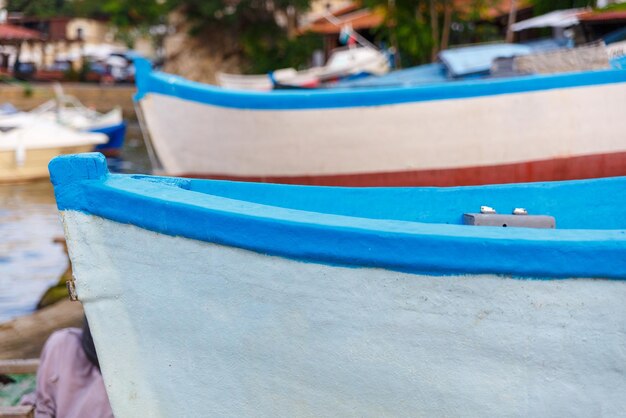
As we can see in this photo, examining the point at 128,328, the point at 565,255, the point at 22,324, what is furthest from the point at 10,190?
the point at 565,255

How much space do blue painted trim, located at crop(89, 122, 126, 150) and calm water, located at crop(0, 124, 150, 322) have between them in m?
3.59

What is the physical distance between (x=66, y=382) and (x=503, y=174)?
3.97 m

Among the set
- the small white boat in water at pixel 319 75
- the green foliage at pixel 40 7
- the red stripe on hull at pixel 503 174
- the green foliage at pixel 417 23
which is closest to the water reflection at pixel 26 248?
the red stripe on hull at pixel 503 174

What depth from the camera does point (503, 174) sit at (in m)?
6.49

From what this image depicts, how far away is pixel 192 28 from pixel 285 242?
95.6ft

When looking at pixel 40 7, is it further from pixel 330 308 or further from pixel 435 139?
pixel 330 308

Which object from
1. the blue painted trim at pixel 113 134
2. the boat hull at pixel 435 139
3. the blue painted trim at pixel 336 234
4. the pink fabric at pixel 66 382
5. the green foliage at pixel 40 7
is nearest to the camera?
the blue painted trim at pixel 336 234

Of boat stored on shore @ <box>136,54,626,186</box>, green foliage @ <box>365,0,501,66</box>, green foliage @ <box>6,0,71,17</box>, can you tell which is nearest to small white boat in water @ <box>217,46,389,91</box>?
green foliage @ <box>365,0,501,66</box>

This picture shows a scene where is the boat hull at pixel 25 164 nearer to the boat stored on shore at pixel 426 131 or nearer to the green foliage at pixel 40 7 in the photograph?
A: the boat stored on shore at pixel 426 131

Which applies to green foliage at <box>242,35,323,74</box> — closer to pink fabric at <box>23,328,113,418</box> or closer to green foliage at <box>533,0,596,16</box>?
green foliage at <box>533,0,596,16</box>

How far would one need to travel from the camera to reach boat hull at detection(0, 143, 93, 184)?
1505 cm

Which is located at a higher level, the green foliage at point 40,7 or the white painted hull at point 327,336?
Answer: the green foliage at point 40,7

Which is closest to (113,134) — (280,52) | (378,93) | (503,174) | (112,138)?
(112,138)

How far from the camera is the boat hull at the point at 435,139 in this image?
6164 millimetres
